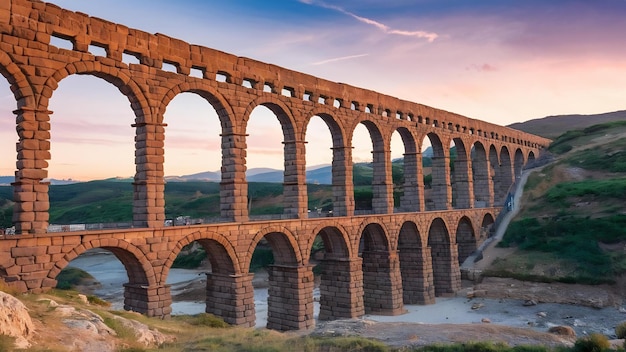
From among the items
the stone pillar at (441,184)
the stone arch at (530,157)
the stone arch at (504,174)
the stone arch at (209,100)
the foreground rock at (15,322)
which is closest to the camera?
the foreground rock at (15,322)

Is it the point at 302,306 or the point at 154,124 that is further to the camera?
the point at 302,306

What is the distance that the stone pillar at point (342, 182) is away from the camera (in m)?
31.5

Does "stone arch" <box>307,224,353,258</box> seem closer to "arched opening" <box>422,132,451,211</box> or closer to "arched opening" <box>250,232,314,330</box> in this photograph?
"arched opening" <box>250,232,314,330</box>

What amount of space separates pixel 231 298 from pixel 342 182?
11.2 metres

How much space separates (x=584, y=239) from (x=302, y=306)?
1045 inches

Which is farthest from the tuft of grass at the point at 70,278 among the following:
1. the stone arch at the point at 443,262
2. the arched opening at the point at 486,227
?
the arched opening at the point at 486,227

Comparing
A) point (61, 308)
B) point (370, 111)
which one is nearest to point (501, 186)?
point (370, 111)

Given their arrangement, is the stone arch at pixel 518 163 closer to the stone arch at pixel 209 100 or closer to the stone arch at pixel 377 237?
the stone arch at pixel 377 237

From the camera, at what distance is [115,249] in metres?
20.0

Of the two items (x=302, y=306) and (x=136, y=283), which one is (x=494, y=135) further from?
(x=136, y=283)

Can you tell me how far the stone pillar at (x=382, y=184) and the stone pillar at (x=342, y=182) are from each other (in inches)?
145

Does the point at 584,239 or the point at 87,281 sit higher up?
the point at 584,239

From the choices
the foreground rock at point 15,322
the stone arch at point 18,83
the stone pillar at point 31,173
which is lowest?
the foreground rock at point 15,322

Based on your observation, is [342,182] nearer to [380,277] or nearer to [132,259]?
[380,277]
